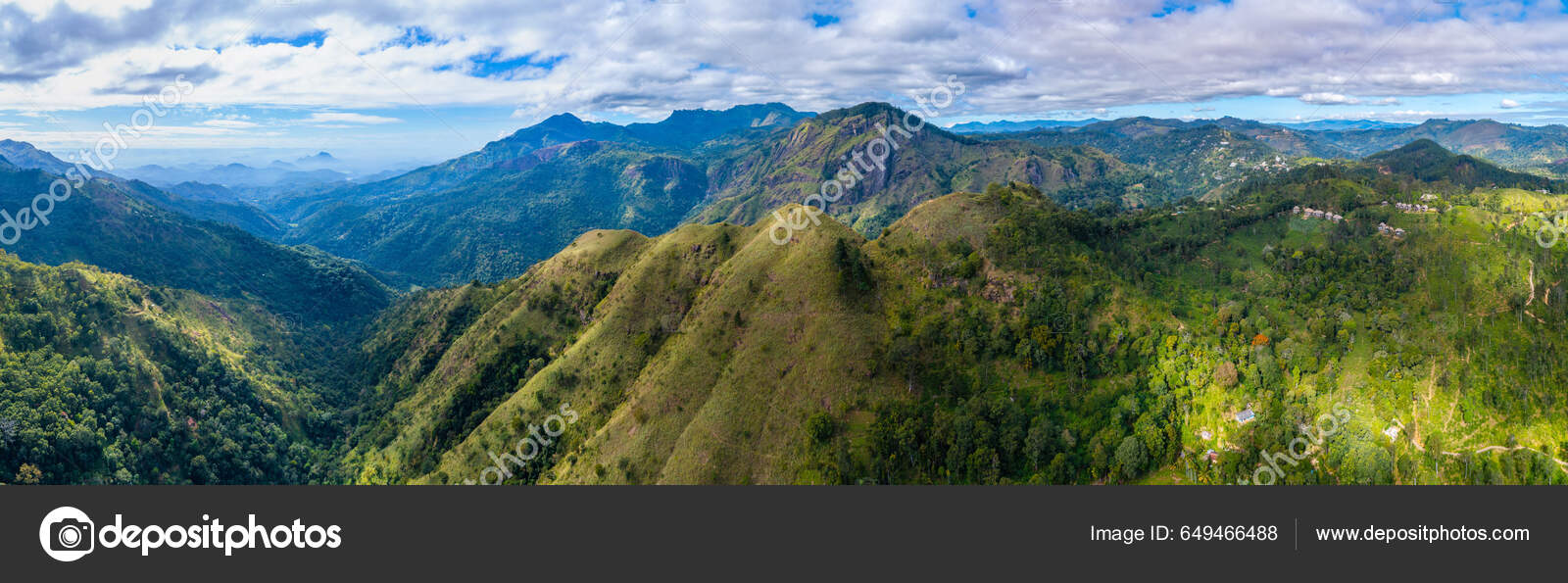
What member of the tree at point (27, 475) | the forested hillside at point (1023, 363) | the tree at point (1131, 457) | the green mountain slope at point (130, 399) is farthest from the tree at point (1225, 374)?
the tree at point (27, 475)

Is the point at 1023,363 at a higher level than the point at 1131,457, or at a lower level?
higher

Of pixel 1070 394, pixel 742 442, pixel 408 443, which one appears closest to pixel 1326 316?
pixel 1070 394

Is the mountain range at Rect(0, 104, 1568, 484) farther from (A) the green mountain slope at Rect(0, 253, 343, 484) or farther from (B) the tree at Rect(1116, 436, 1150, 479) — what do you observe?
(A) the green mountain slope at Rect(0, 253, 343, 484)

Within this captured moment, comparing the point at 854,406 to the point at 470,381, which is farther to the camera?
the point at 470,381

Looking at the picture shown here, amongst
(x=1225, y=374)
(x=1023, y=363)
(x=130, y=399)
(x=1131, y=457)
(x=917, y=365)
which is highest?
(x=917, y=365)

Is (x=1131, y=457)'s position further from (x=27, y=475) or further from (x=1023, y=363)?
(x=27, y=475)

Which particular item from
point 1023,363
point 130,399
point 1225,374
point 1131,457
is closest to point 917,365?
point 1023,363

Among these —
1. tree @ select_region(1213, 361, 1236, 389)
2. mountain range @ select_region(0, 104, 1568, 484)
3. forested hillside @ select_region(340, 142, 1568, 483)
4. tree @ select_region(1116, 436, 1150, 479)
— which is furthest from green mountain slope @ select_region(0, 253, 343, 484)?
tree @ select_region(1213, 361, 1236, 389)

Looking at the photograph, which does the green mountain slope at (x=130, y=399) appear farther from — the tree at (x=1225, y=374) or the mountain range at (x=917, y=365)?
the tree at (x=1225, y=374)

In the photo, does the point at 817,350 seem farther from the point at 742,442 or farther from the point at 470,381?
the point at 470,381

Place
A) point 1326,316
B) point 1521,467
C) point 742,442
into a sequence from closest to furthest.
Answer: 1. point 1521,467
2. point 742,442
3. point 1326,316

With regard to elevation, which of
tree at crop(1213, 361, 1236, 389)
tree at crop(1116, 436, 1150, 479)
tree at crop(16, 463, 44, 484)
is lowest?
tree at crop(1116, 436, 1150, 479)
